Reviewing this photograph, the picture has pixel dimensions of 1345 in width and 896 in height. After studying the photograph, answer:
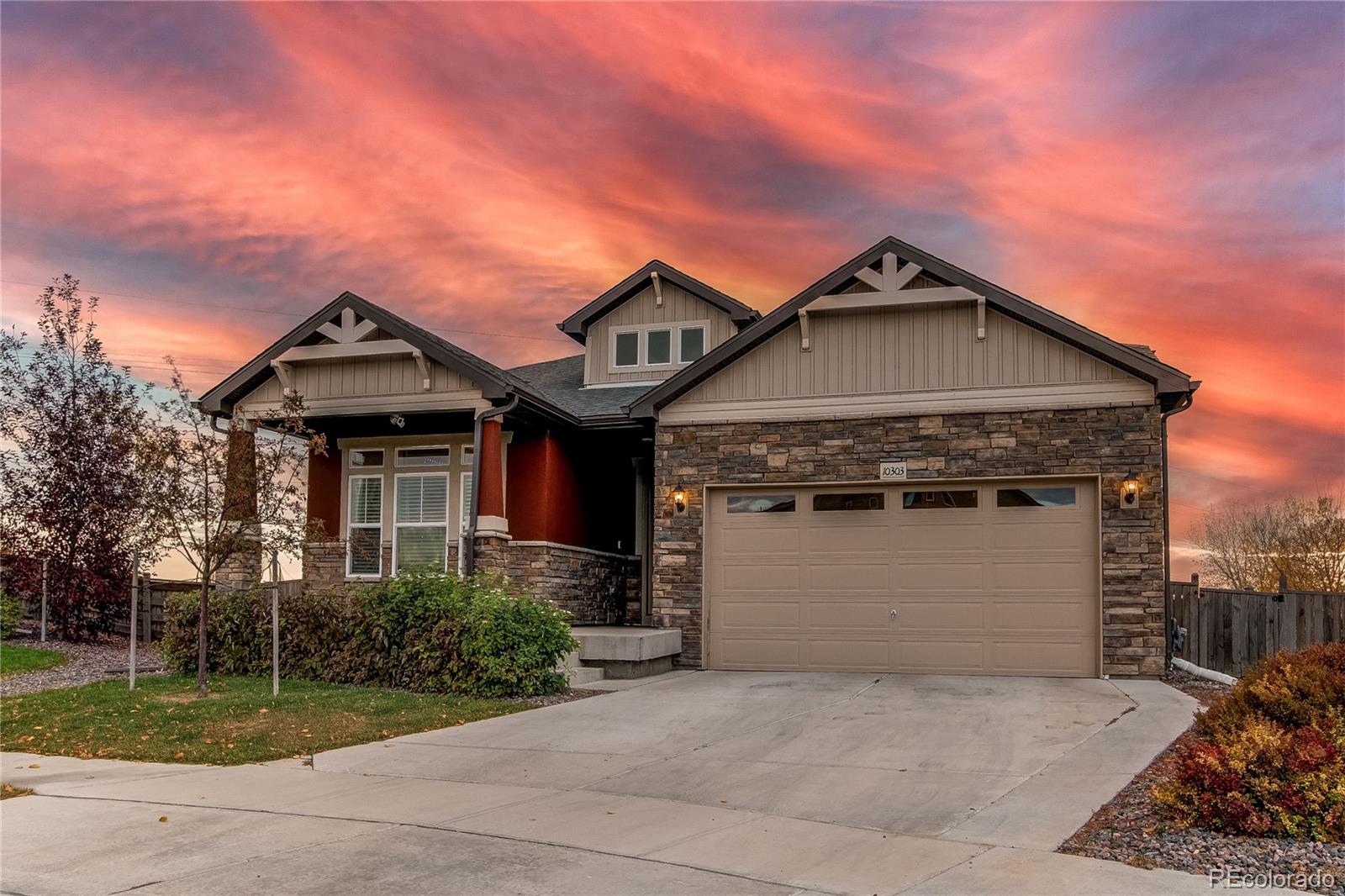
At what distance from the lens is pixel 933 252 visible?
14.5 m

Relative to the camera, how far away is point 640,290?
20.0m

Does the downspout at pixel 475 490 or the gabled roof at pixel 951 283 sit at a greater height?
the gabled roof at pixel 951 283

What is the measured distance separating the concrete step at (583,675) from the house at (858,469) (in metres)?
1.48

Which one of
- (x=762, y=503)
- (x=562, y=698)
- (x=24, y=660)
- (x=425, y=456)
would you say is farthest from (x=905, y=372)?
(x=24, y=660)

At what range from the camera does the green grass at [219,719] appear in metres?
9.69

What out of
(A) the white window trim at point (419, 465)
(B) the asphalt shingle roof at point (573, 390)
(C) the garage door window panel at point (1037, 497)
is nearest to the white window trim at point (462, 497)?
(A) the white window trim at point (419, 465)

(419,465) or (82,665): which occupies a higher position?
(419,465)

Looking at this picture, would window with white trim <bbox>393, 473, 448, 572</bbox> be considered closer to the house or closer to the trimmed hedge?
the house

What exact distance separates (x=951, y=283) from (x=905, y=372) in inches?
53.0

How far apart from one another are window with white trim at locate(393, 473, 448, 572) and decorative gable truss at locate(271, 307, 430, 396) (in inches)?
86.2

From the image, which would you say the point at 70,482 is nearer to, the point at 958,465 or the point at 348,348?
the point at 348,348

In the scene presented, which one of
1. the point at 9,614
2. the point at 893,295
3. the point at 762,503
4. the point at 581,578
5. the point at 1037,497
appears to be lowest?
the point at 9,614

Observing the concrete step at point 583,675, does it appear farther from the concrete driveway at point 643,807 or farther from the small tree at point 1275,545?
the small tree at point 1275,545

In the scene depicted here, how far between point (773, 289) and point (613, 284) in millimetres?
→ 3124
